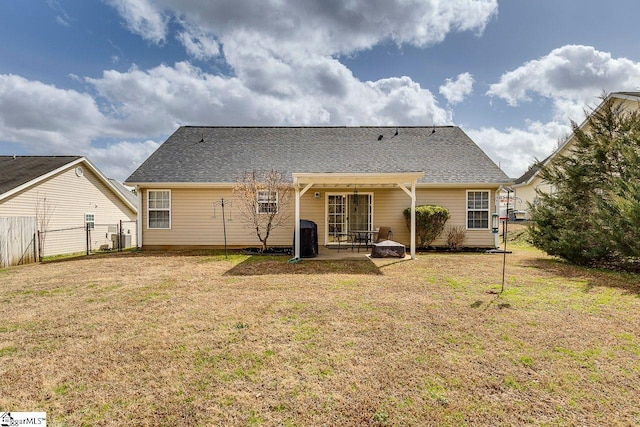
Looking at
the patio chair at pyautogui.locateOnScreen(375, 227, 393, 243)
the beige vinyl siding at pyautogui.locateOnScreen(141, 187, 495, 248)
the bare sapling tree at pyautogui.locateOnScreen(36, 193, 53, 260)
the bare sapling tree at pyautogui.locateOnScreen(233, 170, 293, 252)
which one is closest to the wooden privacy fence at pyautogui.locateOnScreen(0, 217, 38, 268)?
the bare sapling tree at pyautogui.locateOnScreen(36, 193, 53, 260)

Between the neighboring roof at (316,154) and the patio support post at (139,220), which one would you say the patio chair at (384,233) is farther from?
the patio support post at (139,220)

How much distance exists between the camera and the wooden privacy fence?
918 centimetres

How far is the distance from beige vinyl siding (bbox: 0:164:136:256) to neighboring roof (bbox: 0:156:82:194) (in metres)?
0.35

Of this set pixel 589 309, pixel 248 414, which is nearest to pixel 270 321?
pixel 248 414

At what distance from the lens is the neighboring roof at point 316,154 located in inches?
484

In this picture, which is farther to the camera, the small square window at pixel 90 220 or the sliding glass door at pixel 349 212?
the small square window at pixel 90 220

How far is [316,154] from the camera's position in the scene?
13766mm

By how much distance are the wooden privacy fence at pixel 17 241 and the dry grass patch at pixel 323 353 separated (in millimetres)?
4322

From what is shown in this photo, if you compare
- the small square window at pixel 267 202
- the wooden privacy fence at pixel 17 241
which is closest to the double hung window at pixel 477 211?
the small square window at pixel 267 202

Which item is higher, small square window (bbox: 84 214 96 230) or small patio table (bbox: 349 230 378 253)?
small square window (bbox: 84 214 96 230)

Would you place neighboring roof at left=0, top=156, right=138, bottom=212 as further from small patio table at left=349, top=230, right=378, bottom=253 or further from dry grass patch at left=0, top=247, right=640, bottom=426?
small patio table at left=349, top=230, right=378, bottom=253

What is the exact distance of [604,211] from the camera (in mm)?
7863

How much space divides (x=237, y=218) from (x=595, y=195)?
1227 centimetres

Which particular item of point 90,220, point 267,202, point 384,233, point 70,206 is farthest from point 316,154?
point 90,220
